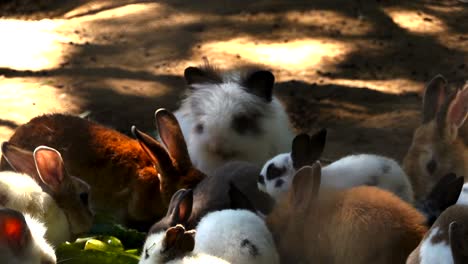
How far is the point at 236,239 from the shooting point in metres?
4.18

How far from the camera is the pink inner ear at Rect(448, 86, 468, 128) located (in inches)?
234

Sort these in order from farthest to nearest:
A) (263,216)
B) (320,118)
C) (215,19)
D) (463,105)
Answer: (215,19)
(320,118)
(463,105)
(263,216)

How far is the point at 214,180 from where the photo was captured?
5121 millimetres

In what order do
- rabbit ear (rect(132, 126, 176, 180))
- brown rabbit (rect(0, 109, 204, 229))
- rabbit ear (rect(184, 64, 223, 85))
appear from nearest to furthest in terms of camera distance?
rabbit ear (rect(132, 126, 176, 180))
brown rabbit (rect(0, 109, 204, 229))
rabbit ear (rect(184, 64, 223, 85))

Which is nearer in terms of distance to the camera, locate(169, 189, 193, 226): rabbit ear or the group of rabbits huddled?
the group of rabbits huddled

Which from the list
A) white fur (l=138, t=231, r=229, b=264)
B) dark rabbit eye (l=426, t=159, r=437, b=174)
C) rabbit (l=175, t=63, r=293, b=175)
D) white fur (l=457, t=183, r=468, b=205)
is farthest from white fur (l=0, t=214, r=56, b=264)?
dark rabbit eye (l=426, t=159, r=437, b=174)

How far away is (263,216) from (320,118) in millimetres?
3614

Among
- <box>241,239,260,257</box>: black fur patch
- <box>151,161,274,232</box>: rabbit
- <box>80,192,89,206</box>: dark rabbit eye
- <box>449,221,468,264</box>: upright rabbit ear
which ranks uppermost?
<box>449,221,468,264</box>: upright rabbit ear

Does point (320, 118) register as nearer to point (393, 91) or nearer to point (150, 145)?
point (393, 91)

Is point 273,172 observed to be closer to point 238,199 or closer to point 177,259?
point 238,199

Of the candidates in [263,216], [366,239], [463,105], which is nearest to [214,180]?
[263,216]

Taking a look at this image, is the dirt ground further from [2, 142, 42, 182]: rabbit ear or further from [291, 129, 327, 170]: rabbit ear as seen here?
[2, 142, 42, 182]: rabbit ear

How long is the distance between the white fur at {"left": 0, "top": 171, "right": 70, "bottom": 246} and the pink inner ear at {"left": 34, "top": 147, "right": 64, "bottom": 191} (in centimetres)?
10

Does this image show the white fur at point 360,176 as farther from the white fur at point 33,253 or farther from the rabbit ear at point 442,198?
the white fur at point 33,253
